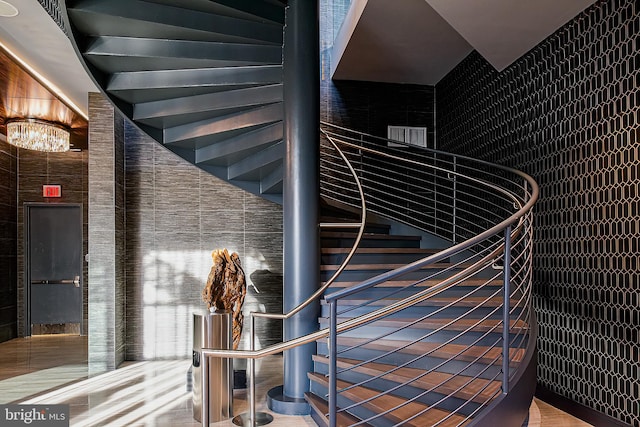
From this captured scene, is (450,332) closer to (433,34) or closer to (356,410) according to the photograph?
(356,410)

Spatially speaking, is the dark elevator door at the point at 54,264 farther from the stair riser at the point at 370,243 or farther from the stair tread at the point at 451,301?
the stair tread at the point at 451,301

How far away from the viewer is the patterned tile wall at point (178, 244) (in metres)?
5.59

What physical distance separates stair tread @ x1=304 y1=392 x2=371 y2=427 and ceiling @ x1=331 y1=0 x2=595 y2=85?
3.26m

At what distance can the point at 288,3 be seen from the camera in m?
3.74

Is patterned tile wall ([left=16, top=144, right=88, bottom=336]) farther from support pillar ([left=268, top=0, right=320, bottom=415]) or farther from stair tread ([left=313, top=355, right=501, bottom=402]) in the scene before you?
stair tread ([left=313, top=355, right=501, bottom=402])

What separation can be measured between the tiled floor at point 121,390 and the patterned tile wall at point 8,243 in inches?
40.3

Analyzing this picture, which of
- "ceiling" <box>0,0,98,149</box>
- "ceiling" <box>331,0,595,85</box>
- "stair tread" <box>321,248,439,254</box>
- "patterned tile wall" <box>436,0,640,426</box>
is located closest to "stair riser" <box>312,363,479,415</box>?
"stair tread" <box>321,248,439,254</box>

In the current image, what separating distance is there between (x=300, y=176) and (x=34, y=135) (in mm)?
3933

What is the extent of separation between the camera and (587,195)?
3.62m

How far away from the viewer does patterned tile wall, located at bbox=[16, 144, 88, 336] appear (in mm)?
7184

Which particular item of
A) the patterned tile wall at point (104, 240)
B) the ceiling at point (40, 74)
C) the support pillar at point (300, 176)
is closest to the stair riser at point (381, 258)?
the support pillar at point (300, 176)

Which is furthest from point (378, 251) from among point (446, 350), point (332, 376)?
point (332, 376)

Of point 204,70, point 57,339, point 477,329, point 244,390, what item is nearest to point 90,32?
point 204,70

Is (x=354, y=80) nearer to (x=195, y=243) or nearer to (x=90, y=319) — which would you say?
(x=195, y=243)
